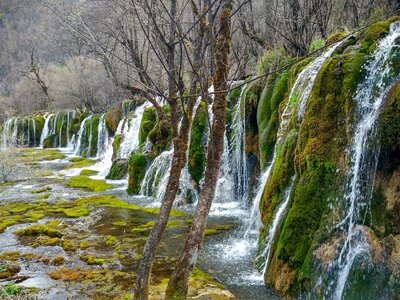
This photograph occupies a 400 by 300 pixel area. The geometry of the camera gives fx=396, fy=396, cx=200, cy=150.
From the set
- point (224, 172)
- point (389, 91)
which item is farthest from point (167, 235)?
point (389, 91)

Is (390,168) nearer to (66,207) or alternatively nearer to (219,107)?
(219,107)

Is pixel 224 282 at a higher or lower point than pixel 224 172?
lower

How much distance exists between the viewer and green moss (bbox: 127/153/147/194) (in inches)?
516

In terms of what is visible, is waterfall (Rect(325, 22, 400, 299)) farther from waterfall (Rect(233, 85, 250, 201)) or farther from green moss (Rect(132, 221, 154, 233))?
waterfall (Rect(233, 85, 250, 201))

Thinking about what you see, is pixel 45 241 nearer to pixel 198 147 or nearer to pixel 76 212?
pixel 76 212

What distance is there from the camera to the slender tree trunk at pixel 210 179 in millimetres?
4301

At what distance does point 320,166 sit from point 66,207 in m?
8.25

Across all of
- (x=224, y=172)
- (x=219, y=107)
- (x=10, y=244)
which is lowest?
(x=10, y=244)

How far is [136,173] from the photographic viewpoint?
13.3m

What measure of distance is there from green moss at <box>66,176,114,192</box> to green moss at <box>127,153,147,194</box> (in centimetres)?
133

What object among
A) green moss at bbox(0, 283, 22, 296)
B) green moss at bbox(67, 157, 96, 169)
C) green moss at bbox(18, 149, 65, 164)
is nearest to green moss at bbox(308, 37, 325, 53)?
green moss at bbox(0, 283, 22, 296)

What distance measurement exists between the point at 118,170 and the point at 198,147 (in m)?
5.11

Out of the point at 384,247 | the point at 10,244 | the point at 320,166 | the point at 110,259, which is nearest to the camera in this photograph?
the point at 384,247

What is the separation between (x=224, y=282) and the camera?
19.0ft
